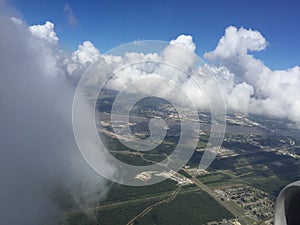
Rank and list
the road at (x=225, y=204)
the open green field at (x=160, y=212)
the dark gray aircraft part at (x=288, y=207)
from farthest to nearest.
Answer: the road at (x=225, y=204) → the open green field at (x=160, y=212) → the dark gray aircraft part at (x=288, y=207)

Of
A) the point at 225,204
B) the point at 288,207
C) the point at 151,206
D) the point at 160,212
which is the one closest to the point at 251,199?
the point at 225,204

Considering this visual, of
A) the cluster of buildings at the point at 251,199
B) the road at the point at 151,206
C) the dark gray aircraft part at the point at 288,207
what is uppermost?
the dark gray aircraft part at the point at 288,207

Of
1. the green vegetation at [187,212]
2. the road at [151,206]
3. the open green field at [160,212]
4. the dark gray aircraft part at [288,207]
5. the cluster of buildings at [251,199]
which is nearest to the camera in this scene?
the dark gray aircraft part at [288,207]

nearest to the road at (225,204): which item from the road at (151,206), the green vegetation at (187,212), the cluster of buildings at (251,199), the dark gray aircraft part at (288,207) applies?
the green vegetation at (187,212)

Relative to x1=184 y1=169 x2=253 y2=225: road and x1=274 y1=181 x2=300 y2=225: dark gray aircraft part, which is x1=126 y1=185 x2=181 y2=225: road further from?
x1=274 y1=181 x2=300 y2=225: dark gray aircraft part

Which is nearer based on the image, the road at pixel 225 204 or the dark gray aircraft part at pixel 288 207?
the dark gray aircraft part at pixel 288 207

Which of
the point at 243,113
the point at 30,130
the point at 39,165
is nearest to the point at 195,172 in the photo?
the point at 39,165

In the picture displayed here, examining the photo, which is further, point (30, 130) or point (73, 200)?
point (73, 200)

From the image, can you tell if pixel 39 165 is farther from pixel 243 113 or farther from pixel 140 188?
pixel 243 113

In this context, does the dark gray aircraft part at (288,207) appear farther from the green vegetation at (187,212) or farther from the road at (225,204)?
the road at (225,204)
